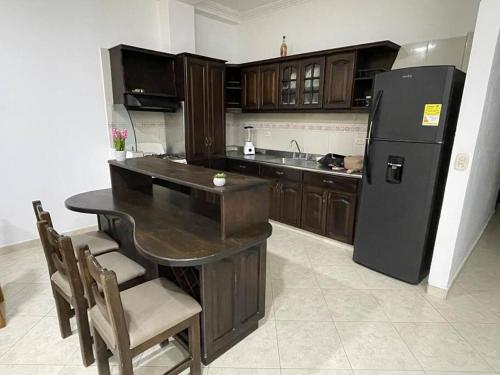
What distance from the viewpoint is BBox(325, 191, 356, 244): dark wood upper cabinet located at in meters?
3.05

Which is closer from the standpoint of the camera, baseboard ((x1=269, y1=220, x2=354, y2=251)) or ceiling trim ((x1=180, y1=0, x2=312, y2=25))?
baseboard ((x1=269, y1=220, x2=354, y2=251))

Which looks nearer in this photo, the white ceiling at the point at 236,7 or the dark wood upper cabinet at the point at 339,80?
the dark wood upper cabinet at the point at 339,80

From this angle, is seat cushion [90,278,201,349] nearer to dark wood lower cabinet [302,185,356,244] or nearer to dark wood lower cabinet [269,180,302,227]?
dark wood lower cabinet [302,185,356,244]

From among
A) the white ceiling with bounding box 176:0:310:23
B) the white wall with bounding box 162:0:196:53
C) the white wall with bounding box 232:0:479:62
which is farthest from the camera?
the white ceiling with bounding box 176:0:310:23

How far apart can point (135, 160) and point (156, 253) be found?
4.58 ft

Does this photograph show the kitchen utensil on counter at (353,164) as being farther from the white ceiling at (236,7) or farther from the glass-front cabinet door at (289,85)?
the white ceiling at (236,7)

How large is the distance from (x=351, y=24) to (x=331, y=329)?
11.2ft

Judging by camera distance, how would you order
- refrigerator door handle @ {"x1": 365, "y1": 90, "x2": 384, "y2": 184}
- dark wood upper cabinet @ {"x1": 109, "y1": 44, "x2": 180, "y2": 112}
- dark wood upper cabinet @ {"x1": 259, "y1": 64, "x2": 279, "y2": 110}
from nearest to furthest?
refrigerator door handle @ {"x1": 365, "y1": 90, "x2": 384, "y2": 184} < dark wood upper cabinet @ {"x1": 109, "y1": 44, "x2": 180, "y2": 112} < dark wood upper cabinet @ {"x1": 259, "y1": 64, "x2": 279, "y2": 110}

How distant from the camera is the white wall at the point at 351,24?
278 cm

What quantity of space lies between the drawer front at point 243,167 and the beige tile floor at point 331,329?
150 centimetres

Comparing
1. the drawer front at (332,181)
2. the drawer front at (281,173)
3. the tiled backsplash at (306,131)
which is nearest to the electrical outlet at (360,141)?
the tiled backsplash at (306,131)

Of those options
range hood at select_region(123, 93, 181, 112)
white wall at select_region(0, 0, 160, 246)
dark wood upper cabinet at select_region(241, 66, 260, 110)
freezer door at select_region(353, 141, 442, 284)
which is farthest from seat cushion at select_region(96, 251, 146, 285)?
dark wood upper cabinet at select_region(241, 66, 260, 110)

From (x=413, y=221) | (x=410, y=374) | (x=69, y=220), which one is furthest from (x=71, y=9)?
(x=410, y=374)

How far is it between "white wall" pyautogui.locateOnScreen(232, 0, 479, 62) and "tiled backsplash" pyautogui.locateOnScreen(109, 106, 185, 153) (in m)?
1.76
